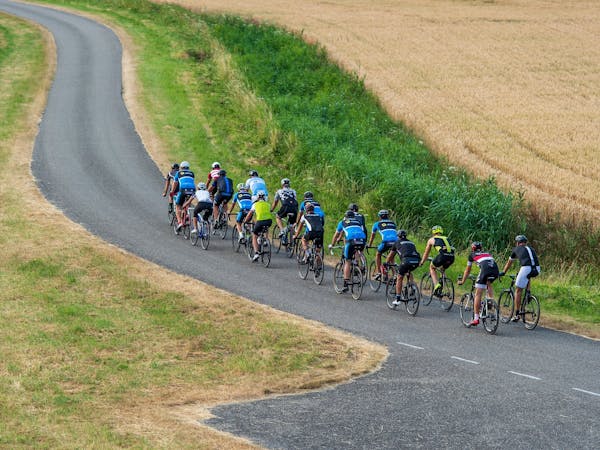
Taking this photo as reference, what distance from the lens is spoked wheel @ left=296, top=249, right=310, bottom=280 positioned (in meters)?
26.2

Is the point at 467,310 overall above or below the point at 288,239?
below

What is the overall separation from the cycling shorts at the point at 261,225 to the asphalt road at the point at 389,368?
3.48 ft

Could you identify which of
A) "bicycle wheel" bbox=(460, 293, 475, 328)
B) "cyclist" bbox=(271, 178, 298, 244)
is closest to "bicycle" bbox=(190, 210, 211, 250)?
"cyclist" bbox=(271, 178, 298, 244)

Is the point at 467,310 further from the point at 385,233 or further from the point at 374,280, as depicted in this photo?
the point at 374,280

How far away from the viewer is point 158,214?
105ft

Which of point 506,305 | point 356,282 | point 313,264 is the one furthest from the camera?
point 313,264

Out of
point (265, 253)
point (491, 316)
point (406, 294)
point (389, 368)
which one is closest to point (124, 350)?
point (389, 368)

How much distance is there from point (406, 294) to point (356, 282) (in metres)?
1.61

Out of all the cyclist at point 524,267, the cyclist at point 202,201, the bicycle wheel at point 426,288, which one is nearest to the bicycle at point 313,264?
the bicycle wheel at point 426,288

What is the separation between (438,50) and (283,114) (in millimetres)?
17147

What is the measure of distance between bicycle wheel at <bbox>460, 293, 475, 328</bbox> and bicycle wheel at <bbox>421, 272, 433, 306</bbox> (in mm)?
1474

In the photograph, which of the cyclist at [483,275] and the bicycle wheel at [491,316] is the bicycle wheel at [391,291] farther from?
the bicycle wheel at [491,316]

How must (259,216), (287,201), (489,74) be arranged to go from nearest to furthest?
(259,216) < (287,201) < (489,74)

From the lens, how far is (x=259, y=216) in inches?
1045
